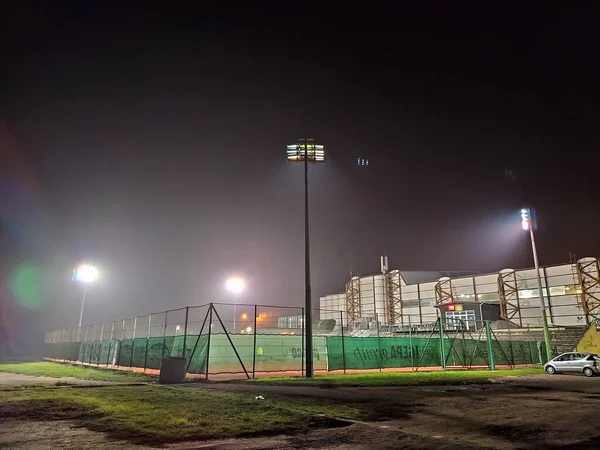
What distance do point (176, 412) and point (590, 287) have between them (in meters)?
52.8

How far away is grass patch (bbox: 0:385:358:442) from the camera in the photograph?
7992mm

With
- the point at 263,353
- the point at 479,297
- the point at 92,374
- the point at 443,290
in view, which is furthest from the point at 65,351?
the point at 479,297

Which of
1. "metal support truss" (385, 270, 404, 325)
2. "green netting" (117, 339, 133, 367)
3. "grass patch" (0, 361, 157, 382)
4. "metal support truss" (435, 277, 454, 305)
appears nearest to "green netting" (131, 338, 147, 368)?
"green netting" (117, 339, 133, 367)

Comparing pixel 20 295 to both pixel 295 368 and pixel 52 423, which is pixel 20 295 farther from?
pixel 52 423

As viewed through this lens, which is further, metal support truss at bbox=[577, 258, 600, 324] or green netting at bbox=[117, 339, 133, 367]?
metal support truss at bbox=[577, 258, 600, 324]

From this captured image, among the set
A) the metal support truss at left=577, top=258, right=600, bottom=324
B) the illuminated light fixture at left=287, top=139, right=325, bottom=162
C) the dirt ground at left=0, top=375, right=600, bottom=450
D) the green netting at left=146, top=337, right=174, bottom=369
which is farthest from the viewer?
the metal support truss at left=577, top=258, right=600, bottom=324

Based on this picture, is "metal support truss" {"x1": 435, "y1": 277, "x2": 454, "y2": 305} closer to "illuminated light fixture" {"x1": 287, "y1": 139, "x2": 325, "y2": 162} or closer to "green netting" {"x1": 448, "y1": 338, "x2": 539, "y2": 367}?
"green netting" {"x1": 448, "y1": 338, "x2": 539, "y2": 367}

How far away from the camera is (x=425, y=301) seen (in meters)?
66.4

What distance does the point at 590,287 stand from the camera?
4819cm

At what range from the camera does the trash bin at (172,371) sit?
17516mm

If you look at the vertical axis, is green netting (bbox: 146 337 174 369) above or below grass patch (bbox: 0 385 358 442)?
above

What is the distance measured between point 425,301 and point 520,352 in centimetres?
2955

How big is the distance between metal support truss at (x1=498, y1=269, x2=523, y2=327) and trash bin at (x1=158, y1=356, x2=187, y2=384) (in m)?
51.0

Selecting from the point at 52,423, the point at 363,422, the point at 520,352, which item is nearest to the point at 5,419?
the point at 52,423
